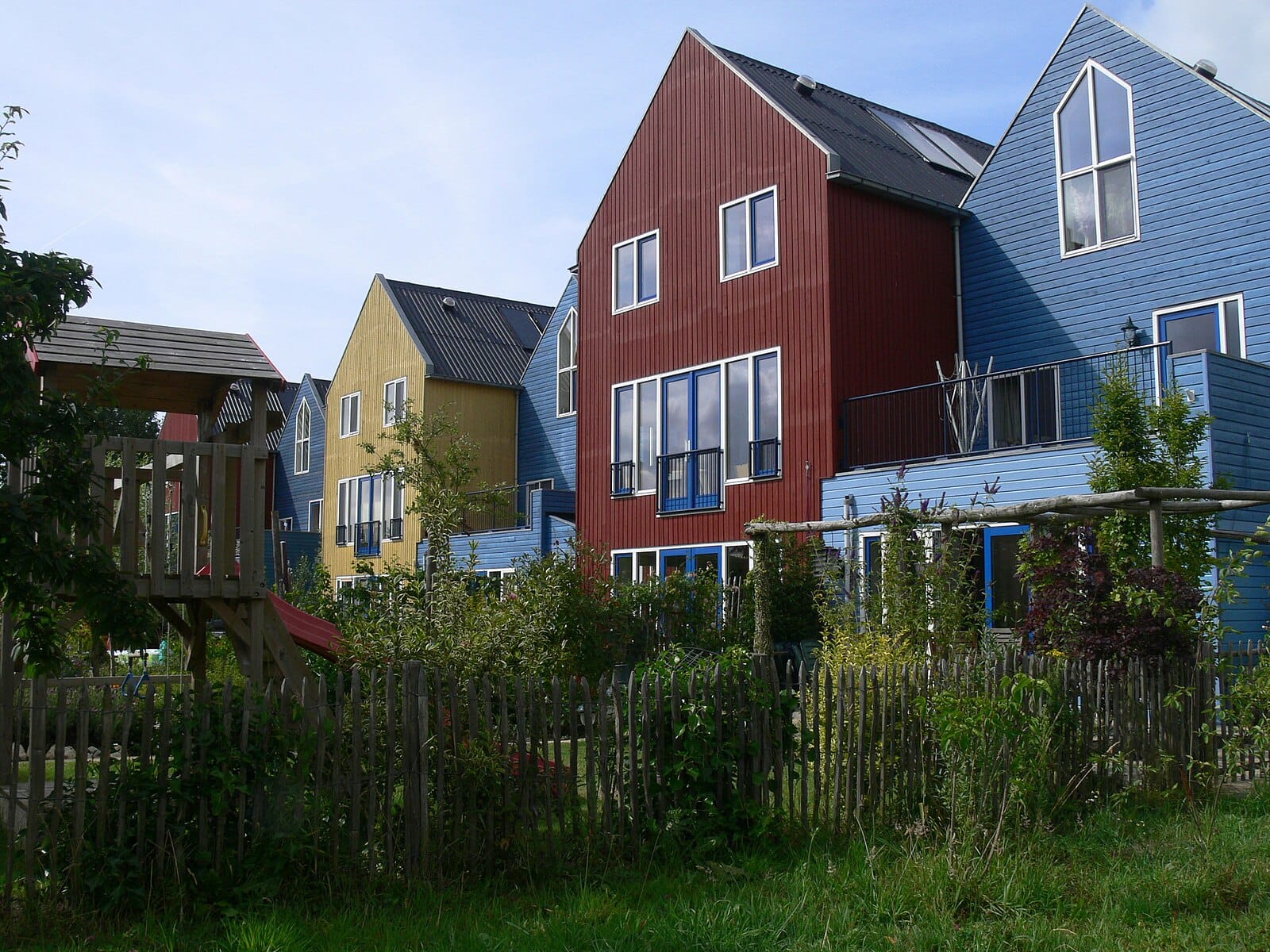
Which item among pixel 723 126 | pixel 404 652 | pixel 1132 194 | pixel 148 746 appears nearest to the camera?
pixel 148 746

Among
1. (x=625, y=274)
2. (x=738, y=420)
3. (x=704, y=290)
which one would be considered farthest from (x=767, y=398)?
(x=625, y=274)

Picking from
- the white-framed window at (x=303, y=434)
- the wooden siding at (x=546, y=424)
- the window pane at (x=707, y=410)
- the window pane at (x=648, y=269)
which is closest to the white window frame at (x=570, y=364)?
the wooden siding at (x=546, y=424)

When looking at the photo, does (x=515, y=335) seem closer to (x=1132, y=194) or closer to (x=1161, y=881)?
(x=1132, y=194)

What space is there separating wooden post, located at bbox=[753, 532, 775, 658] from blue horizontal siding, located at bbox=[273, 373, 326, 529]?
2766 centimetres

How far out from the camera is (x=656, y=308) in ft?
71.7

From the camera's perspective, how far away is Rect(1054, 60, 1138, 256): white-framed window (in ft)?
58.9

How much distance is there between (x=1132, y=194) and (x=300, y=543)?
2863cm

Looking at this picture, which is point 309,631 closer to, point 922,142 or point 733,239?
point 733,239

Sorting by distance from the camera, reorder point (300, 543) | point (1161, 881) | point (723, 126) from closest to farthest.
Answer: point (1161, 881) < point (723, 126) < point (300, 543)

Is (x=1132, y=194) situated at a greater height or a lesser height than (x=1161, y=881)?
greater

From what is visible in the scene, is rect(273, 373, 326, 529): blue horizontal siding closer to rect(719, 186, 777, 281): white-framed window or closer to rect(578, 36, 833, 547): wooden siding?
rect(578, 36, 833, 547): wooden siding

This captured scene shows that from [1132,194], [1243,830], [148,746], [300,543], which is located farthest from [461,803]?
[300,543]

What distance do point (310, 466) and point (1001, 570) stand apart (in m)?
30.0

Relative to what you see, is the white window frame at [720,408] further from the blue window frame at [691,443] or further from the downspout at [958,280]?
the downspout at [958,280]
